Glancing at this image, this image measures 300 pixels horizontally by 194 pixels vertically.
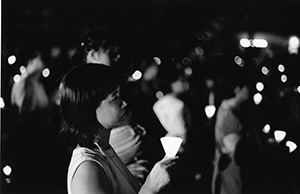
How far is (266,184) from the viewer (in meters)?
2.28

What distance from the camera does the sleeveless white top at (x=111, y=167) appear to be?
6.40 ft

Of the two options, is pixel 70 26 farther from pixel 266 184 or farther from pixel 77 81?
pixel 266 184

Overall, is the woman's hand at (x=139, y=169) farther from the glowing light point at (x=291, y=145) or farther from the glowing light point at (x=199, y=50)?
the glowing light point at (x=291, y=145)

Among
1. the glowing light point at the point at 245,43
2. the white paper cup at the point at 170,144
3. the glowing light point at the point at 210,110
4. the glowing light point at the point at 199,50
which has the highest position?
the glowing light point at the point at 199,50

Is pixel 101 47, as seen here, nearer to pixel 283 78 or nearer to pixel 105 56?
pixel 105 56

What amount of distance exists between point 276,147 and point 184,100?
0.50 meters

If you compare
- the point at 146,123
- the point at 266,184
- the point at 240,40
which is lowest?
the point at 266,184

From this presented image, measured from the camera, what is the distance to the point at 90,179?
6.18 feet

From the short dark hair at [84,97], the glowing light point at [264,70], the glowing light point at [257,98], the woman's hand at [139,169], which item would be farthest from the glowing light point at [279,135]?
the short dark hair at [84,97]

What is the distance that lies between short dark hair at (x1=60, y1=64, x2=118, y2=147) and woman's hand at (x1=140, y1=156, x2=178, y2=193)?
0.32 m

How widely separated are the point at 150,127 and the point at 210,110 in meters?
0.30

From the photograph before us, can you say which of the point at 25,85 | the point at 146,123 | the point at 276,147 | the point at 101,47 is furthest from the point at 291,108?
the point at 25,85

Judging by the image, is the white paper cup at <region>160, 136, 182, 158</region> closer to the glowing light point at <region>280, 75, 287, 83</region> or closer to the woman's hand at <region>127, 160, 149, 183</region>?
the woman's hand at <region>127, 160, 149, 183</region>

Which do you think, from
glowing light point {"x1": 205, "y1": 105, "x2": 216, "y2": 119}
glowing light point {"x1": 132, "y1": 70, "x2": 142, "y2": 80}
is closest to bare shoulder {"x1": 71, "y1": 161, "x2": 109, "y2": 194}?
glowing light point {"x1": 132, "y1": 70, "x2": 142, "y2": 80}
